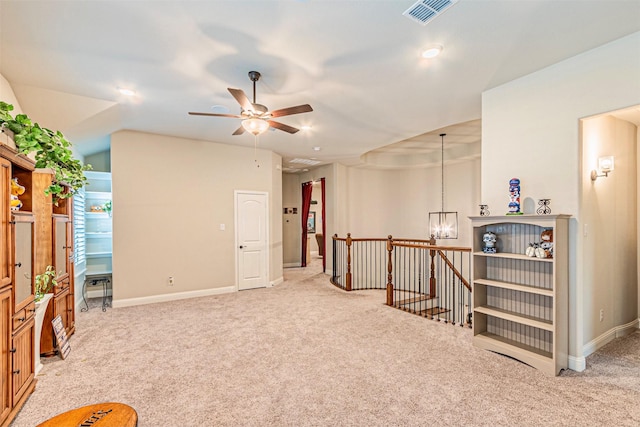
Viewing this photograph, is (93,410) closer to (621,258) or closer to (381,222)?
(621,258)

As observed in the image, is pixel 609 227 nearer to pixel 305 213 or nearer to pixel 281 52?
pixel 281 52

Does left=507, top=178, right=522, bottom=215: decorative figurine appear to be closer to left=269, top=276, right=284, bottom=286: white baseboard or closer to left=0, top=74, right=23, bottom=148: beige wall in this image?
left=269, top=276, right=284, bottom=286: white baseboard

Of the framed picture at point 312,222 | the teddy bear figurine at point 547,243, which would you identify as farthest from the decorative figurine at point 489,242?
the framed picture at point 312,222

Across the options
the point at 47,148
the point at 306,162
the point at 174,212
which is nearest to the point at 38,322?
the point at 47,148

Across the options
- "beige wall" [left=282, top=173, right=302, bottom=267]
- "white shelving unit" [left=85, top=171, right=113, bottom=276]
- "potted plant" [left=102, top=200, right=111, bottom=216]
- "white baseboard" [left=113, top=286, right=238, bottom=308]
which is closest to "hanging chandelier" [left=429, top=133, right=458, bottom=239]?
"beige wall" [left=282, top=173, right=302, bottom=267]

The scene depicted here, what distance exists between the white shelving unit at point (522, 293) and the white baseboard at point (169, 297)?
4.48 metres

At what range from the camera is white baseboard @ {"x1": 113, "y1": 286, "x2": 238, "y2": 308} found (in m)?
Answer: 5.15

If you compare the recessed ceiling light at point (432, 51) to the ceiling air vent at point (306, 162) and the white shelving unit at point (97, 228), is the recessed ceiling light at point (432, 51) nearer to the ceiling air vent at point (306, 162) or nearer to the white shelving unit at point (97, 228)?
the ceiling air vent at point (306, 162)

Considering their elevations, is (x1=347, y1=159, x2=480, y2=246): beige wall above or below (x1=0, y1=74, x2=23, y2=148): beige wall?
below

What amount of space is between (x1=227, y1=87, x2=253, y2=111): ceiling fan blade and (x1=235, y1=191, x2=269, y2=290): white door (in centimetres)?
342

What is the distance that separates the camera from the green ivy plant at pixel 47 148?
94.0 inches

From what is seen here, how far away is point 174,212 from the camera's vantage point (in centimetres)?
564

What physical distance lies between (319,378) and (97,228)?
17.2ft

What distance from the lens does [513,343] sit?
3291mm
